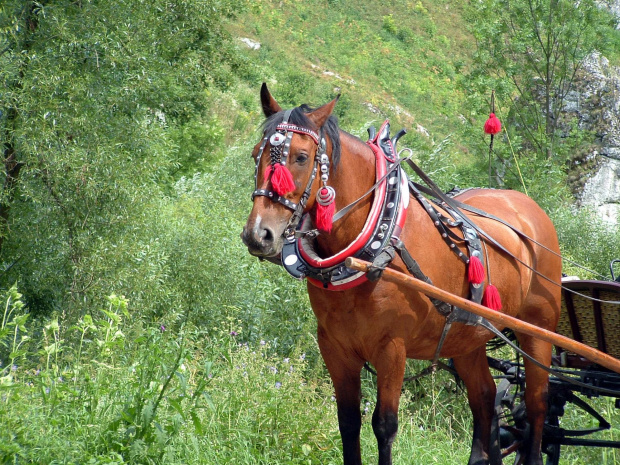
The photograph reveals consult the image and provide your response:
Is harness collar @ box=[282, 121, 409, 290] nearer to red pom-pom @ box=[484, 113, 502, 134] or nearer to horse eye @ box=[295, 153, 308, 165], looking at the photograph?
horse eye @ box=[295, 153, 308, 165]

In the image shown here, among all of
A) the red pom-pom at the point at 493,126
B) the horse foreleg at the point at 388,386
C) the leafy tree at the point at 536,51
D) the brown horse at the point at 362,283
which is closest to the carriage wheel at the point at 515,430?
the brown horse at the point at 362,283

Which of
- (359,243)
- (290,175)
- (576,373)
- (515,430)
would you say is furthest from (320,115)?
(515,430)

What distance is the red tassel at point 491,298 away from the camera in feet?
12.6

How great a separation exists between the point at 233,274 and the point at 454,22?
49.8m

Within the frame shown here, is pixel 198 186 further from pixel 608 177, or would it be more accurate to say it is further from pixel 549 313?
pixel 608 177

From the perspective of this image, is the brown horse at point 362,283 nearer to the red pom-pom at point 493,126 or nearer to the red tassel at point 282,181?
the red tassel at point 282,181

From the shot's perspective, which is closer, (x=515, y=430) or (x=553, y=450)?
(x=515, y=430)

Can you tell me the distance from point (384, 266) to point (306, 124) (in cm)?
77

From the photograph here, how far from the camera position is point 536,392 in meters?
4.50

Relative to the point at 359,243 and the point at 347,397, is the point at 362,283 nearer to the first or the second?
the point at 359,243

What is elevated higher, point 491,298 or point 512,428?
point 491,298

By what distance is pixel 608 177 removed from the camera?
58.7ft

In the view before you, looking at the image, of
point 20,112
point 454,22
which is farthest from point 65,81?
point 454,22

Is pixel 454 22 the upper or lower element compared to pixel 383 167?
upper
